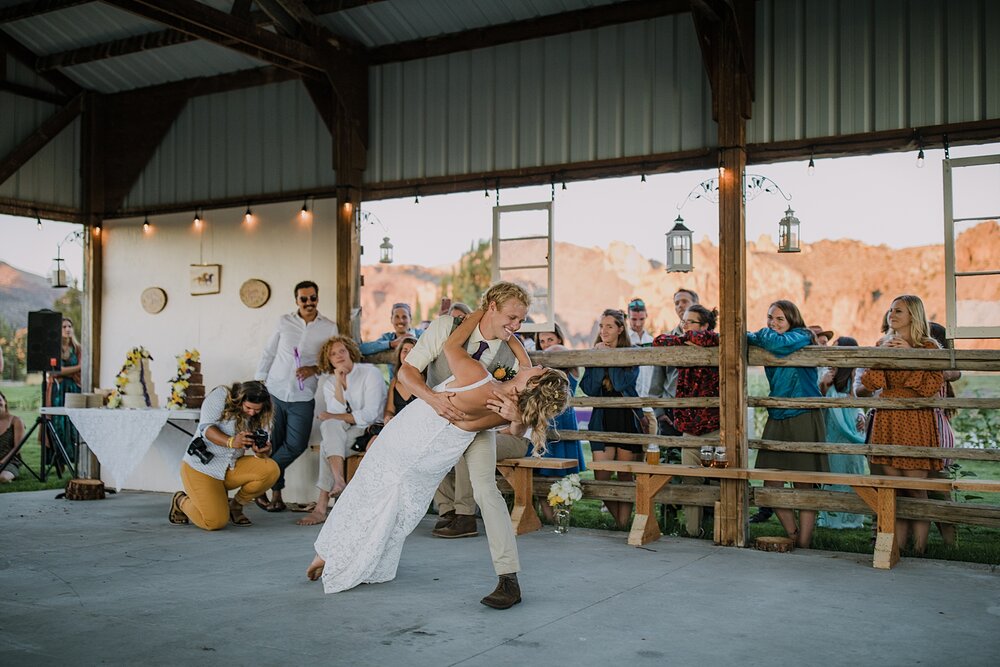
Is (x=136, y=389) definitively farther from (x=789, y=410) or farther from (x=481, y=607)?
(x=789, y=410)

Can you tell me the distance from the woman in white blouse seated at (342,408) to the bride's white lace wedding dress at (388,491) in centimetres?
269

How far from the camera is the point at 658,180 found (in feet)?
58.6

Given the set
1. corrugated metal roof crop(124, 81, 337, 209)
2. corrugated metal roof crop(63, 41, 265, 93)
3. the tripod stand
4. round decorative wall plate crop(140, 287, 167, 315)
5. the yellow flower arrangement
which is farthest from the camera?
the tripod stand

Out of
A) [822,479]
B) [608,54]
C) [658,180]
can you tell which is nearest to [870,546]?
[822,479]

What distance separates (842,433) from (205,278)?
601cm

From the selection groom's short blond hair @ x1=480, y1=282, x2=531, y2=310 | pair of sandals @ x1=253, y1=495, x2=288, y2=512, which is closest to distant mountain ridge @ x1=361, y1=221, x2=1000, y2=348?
pair of sandals @ x1=253, y1=495, x2=288, y2=512

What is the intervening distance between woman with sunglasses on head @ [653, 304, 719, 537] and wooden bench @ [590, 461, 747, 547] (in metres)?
0.37

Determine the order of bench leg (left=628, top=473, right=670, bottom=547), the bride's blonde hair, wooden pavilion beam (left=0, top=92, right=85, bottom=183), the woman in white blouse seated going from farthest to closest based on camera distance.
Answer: wooden pavilion beam (left=0, top=92, right=85, bottom=183), the woman in white blouse seated, bench leg (left=628, top=473, right=670, bottom=547), the bride's blonde hair

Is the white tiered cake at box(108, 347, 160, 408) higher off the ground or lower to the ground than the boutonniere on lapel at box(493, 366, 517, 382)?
lower

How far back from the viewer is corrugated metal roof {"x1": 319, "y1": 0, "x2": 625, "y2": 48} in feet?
25.7

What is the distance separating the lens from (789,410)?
6887 millimetres

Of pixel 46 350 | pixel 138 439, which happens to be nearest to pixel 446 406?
pixel 138 439

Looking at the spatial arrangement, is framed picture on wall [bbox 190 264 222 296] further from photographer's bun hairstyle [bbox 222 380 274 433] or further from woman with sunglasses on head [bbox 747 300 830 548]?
woman with sunglasses on head [bbox 747 300 830 548]

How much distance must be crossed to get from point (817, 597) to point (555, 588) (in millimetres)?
1347
